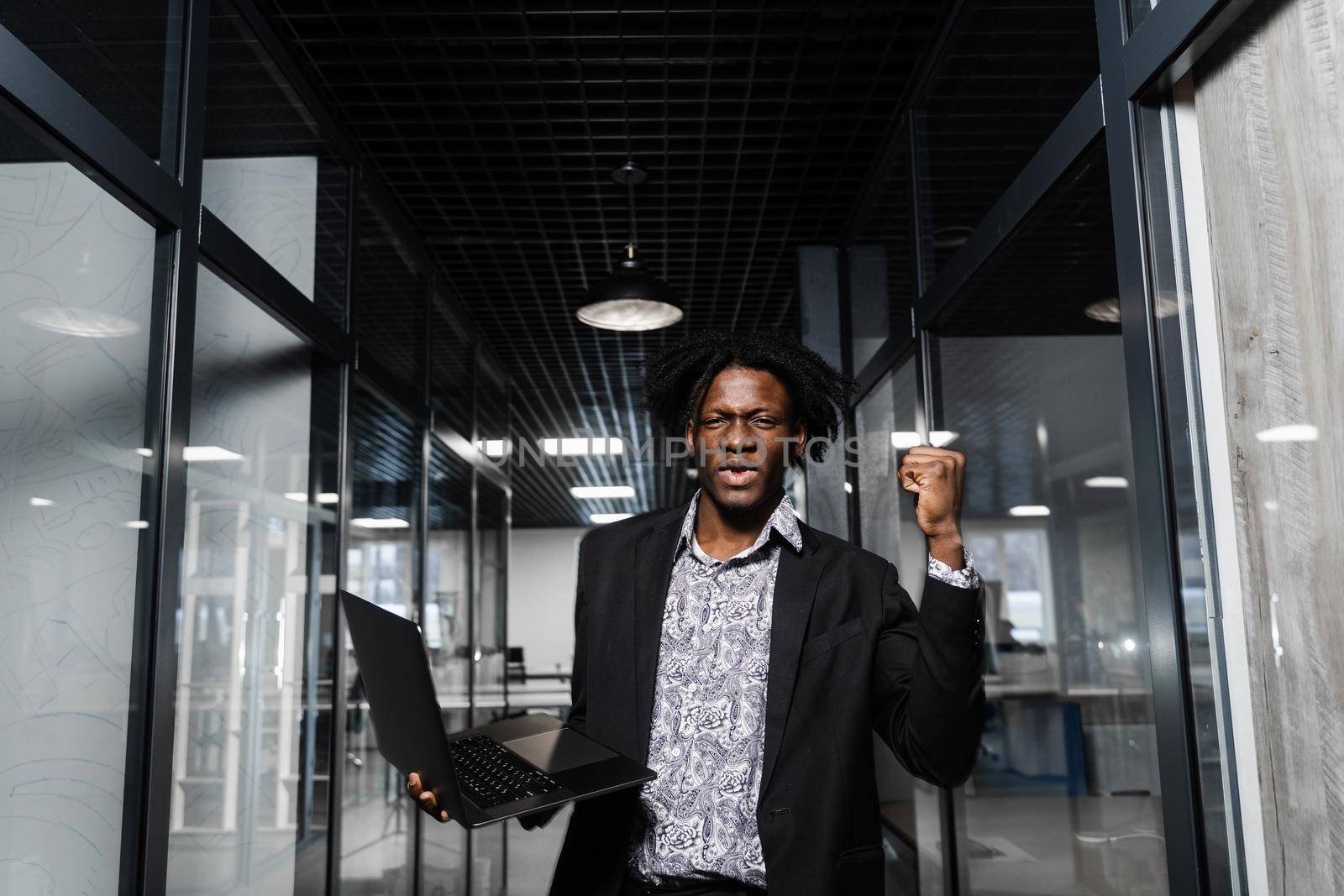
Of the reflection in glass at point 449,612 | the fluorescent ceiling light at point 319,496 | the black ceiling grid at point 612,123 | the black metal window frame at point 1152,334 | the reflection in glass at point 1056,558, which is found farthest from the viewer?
the reflection in glass at point 449,612

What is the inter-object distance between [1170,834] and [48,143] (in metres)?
1.99

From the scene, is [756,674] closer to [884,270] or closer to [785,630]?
[785,630]

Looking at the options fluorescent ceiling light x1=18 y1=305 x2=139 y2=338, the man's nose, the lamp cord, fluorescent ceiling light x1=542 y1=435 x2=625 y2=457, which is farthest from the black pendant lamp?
fluorescent ceiling light x1=542 y1=435 x2=625 y2=457

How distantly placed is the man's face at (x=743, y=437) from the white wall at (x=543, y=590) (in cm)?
1812

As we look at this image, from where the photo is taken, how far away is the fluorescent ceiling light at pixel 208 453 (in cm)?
224

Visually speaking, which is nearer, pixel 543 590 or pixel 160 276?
pixel 160 276

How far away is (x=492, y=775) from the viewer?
1461 millimetres

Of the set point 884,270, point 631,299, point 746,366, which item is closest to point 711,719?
point 746,366

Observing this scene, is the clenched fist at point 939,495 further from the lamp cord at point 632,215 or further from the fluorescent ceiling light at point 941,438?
the lamp cord at point 632,215

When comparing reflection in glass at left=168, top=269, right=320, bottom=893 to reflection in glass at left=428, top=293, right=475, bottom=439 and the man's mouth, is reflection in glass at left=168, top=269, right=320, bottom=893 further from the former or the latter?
reflection in glass at left=428, top=293, right=475, bottom=439

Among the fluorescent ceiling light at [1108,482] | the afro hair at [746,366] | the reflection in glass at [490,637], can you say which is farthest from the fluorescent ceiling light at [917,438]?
the reflection in glass at [490,637]

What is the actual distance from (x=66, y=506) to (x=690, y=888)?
117cm

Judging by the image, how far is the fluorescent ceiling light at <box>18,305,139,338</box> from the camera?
1.72 meters

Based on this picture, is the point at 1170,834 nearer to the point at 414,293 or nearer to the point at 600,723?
the point at 600,723
